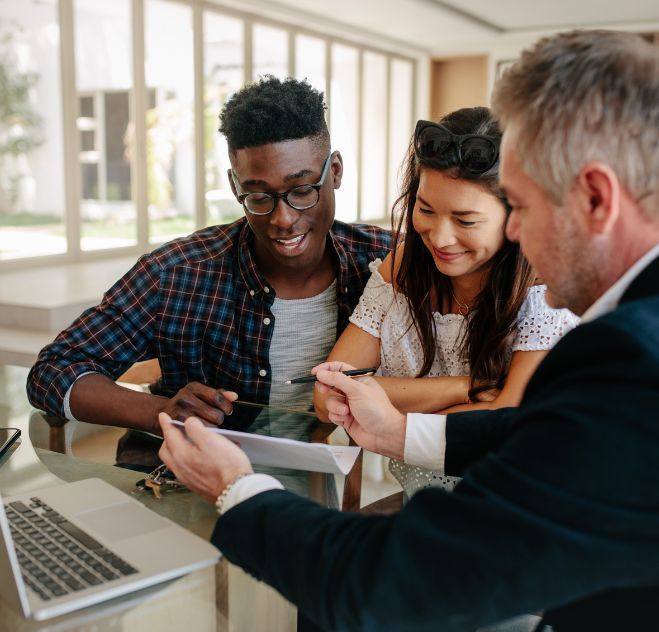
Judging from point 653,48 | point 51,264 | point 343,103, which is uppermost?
point 343,103

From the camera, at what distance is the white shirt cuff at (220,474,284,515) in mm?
1104

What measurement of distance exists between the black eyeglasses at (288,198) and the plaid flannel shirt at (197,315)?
232 mm

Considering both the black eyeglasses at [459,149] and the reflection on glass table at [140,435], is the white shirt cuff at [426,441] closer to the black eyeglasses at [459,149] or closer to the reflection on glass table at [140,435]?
the reflection on glass table at [140,435]

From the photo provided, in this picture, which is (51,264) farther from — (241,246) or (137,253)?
(241,246)

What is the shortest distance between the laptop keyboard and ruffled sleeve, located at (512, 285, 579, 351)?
1.06 m

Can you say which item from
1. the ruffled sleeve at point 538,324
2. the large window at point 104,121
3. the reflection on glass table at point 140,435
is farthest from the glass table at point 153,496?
the large window at point 104,121

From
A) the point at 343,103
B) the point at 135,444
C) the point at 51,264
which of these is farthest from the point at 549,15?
the point at 135,444

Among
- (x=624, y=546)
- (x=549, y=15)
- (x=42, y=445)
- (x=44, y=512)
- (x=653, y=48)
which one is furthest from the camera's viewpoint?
(x=549, y=15)

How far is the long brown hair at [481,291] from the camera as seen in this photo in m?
1.80

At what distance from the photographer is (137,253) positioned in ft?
27.2

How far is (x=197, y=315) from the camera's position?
7.55 ft

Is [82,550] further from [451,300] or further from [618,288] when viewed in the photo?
[451,300]

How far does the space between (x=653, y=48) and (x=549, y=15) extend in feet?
38.6

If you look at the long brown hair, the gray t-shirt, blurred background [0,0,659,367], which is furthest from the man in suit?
blurred background [0,0,659,367]
